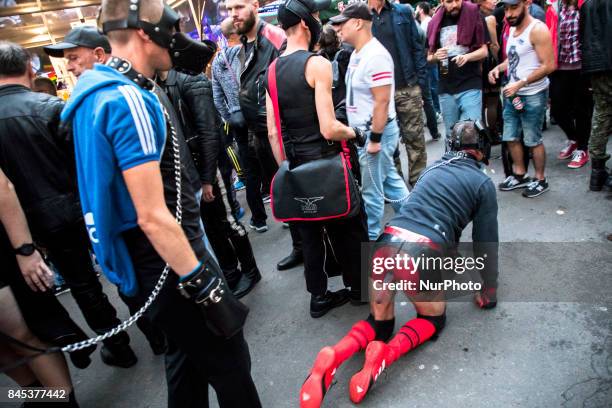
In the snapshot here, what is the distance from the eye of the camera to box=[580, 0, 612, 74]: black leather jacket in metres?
3.56

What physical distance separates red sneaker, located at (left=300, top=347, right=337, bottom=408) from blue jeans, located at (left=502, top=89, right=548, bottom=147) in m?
3.05

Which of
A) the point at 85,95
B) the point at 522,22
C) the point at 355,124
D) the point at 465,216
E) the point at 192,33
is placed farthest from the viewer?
the point at 192,33

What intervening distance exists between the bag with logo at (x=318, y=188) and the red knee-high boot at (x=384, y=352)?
0.77 m

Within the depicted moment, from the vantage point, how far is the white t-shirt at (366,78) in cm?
309

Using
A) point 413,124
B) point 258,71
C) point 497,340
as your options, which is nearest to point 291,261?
point 258,71

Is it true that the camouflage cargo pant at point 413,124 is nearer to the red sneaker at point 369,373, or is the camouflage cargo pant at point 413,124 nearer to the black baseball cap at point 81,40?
the red sneaker at point 369,373

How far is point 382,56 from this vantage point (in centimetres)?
310

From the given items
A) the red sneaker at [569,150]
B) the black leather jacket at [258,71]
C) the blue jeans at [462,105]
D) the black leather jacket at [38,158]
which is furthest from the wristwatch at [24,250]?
the red sneaker at [569,150]

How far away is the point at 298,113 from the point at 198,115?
0.77 metres

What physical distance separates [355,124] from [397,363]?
6.26ft

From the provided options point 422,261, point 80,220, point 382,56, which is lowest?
point 422,261

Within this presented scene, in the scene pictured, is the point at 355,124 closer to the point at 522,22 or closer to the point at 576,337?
the point at 522,22

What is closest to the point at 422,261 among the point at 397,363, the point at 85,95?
the point at 397,363

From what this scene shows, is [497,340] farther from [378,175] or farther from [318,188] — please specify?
[378,175]
